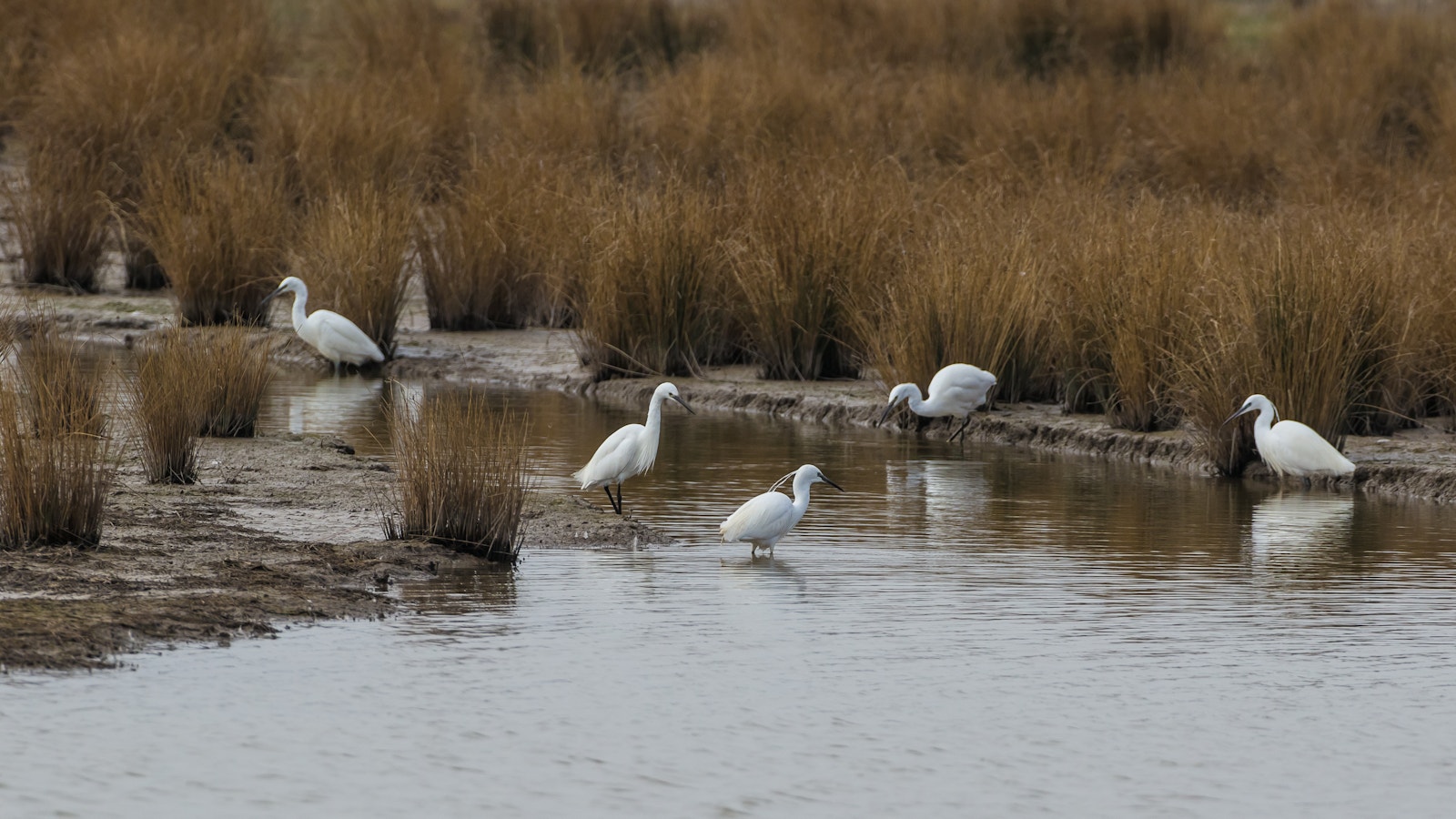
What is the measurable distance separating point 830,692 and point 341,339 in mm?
7951

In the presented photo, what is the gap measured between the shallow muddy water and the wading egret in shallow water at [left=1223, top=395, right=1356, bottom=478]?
88 centimetres

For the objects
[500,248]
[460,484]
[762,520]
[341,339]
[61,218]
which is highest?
[61,218]

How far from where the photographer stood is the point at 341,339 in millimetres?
13586

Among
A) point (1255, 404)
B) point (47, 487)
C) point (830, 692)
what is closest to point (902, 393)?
point (1255, 404)

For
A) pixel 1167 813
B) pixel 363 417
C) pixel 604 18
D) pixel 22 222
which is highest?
pixel 604 18

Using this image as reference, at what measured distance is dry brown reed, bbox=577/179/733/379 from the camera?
43.2 feet

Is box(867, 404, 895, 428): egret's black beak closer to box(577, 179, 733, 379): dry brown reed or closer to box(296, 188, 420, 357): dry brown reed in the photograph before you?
box(577, 179, 733, 379): dry brown reed

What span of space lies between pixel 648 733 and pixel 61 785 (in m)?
1.63

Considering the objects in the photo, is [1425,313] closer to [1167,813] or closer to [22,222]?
[1167,813]

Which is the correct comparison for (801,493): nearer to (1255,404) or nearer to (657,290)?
(1255,404)

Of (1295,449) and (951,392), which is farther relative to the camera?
(951,392)

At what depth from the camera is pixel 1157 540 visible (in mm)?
8844

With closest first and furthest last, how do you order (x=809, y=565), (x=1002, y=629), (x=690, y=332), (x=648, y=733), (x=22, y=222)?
(x=648, y=733) → (x=1002, y=629) → (x=809, y=565) → (x=690, y=332) → (x=22, y=222)

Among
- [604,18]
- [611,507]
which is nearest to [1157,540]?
[611,507]
